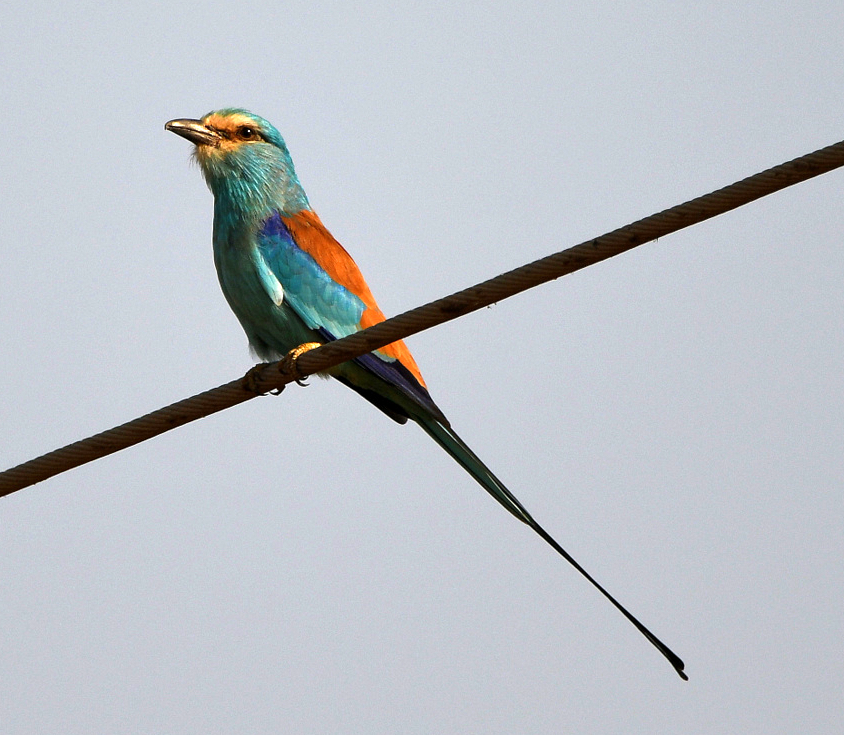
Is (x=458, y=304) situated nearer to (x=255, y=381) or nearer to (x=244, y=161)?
(x=255, y=381)

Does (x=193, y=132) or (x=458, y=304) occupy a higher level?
(x=193, y=132)

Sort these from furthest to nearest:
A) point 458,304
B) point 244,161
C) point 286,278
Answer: point 244,161 < point 286,278 < point 458,304

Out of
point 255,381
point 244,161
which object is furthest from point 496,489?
point 244,161

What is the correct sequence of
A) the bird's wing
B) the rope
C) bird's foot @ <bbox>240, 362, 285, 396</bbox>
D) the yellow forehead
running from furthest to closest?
the yellow forehead, the bird's wing, bird's foot @ <bbox>240, 362, 285, 396</bbox>, the rope

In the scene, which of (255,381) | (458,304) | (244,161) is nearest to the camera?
(458,304)

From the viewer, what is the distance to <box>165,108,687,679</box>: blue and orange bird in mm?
4262

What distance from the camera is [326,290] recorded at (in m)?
4.45

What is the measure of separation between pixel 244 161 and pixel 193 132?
0.23 metres

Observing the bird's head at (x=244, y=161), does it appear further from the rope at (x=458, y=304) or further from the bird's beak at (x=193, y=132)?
the rope at (x=458, y=304)

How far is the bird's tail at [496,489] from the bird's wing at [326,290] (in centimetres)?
10

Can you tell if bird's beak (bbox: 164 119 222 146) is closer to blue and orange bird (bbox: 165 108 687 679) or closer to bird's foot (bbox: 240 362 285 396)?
blue and orange bird (bbox: 165 108 687 679)

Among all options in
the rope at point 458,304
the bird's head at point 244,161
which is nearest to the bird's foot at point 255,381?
the rope at point 458,304

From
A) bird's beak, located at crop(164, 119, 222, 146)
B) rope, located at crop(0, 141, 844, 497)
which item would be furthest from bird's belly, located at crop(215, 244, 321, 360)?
rope, located at crop(0, 141, 844, 497)

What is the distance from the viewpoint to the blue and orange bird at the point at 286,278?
4.26 m
